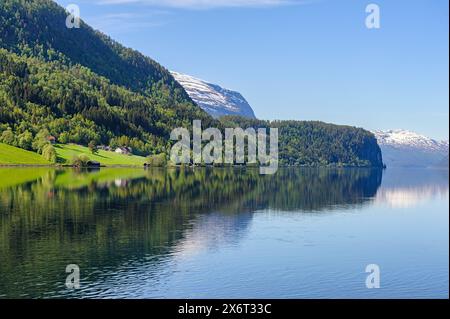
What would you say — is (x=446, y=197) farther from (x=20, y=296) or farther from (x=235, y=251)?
(x=20, y=296)

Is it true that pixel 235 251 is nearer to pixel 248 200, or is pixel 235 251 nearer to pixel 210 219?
pixel 210 219

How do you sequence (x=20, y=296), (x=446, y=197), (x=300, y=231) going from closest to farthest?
1. (x=20, y=296)
2. (x=300, y=231)
3. (x=446, y=197)

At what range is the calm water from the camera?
182 feet

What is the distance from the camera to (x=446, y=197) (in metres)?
160

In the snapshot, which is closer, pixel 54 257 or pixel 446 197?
pixel 54 257

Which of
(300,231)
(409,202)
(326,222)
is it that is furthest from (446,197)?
(300,231)

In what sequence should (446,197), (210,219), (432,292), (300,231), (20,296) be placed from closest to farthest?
(20,296)
(432,292)
(300,231)
(210,219)
(446,197)

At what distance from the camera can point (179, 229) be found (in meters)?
88.4

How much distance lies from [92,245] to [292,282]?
1095 inches

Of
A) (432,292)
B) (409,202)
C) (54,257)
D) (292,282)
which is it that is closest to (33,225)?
(54,257)

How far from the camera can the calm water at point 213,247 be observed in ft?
182

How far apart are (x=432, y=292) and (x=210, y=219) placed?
51.8 m

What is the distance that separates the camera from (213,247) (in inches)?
2938

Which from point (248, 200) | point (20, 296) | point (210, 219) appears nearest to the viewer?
point (20, 296)
